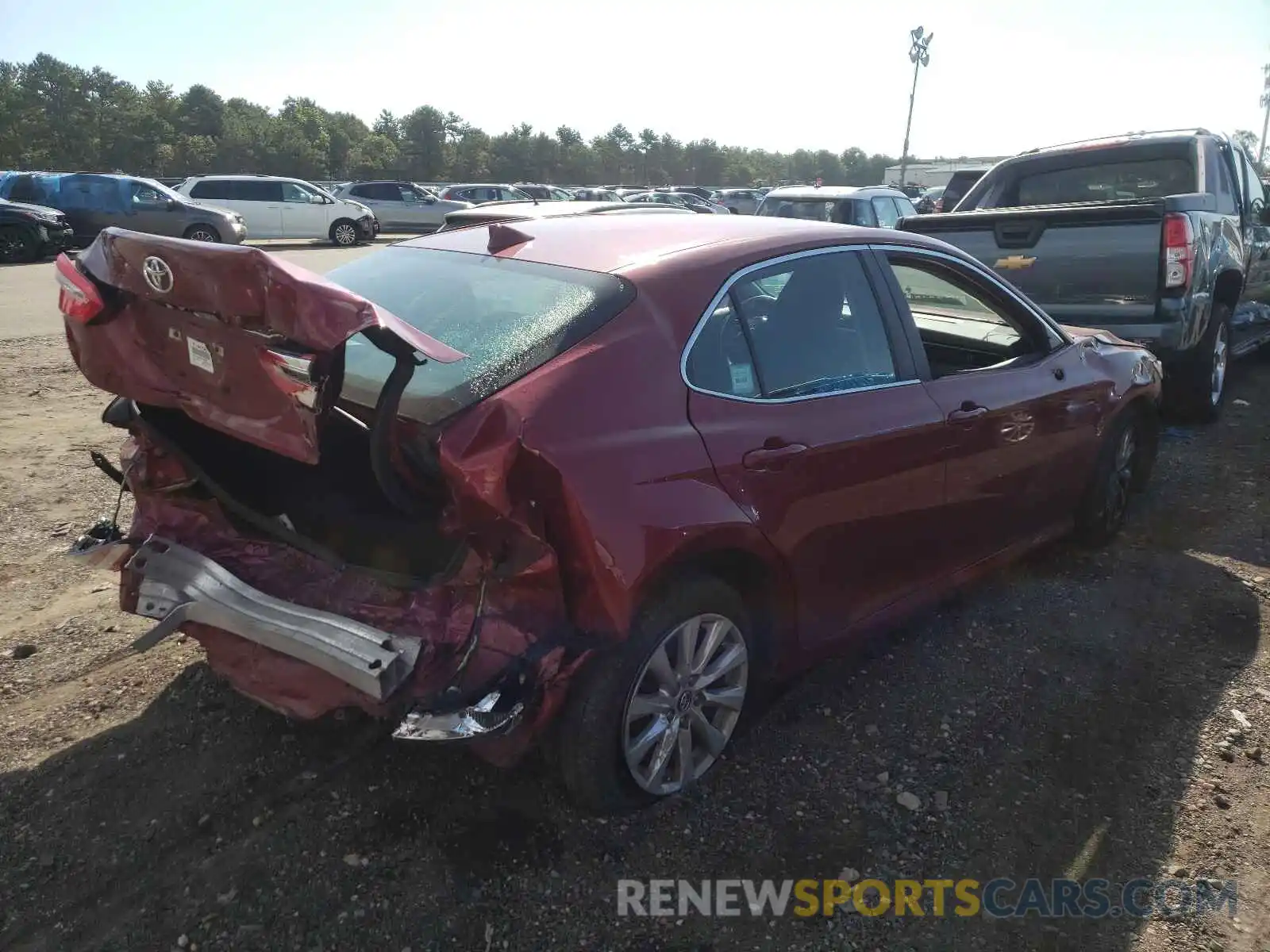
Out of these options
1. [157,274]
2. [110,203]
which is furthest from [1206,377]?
[110,203]

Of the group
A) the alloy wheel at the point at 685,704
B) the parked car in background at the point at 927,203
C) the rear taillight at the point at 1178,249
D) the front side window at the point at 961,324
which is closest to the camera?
the alloy wheel at the point at 685,704

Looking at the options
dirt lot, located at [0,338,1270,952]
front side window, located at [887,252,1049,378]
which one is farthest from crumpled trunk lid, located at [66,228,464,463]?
front side window, located at [887,252,1049,378]

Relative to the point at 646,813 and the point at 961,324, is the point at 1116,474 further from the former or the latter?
the point at 646,813

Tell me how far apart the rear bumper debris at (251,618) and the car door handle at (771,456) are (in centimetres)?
108

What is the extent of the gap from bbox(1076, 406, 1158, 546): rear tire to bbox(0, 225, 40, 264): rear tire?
18744 millimetres

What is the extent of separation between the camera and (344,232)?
2394 cm

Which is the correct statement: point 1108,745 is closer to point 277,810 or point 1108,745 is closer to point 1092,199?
point 277,810

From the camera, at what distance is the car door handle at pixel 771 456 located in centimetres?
270

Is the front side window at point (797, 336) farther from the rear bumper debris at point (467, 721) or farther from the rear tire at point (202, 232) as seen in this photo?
the rear tire at point (202, 232)

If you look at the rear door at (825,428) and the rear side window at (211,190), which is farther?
the rear side window at (211,190)

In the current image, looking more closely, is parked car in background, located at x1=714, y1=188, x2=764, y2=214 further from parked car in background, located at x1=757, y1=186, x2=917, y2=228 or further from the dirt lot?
the dirt lot

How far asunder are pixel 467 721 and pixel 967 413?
225 centimetres

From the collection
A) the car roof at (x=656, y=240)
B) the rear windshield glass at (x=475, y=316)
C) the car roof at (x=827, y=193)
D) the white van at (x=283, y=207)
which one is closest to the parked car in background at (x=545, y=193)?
the white van at (x=283, y=207)

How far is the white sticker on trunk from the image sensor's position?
2387mm
